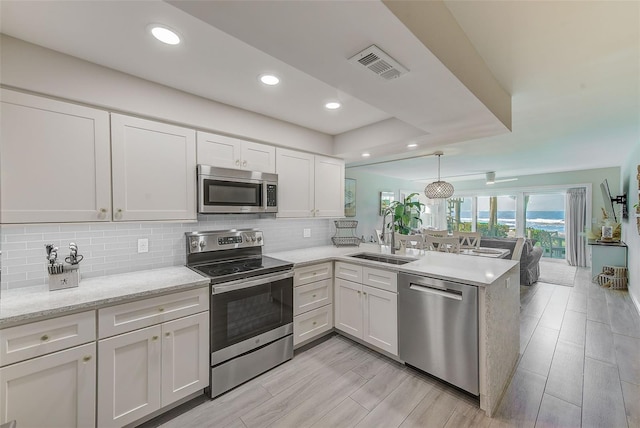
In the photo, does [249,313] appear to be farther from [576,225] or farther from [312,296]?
[576,225]

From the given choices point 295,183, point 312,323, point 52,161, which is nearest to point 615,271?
point 312,323

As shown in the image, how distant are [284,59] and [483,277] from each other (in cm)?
196

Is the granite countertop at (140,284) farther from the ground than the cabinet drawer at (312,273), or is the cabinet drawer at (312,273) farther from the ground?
the granite countertop at (140,284)

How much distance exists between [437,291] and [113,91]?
2.77 meters

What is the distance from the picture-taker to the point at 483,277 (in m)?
1.93

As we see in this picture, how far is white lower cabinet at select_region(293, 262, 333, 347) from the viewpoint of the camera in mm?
2578

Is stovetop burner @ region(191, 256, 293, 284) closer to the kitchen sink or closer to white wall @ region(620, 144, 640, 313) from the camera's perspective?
the kitchen sink

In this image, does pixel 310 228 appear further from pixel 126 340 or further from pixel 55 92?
pixel 55 92

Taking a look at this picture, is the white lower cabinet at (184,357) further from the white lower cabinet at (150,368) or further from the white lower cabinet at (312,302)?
the white lower cabinet at (312,302)

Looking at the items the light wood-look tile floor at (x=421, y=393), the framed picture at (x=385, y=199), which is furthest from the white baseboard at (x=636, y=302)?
the framed picture at (x=385, y=199)

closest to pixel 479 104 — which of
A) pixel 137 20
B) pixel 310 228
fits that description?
pixel 137 20

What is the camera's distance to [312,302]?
107 inches

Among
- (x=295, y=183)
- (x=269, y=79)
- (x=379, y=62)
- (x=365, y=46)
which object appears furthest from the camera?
(x=295, y=183)

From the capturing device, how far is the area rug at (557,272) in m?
5.15
